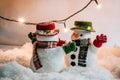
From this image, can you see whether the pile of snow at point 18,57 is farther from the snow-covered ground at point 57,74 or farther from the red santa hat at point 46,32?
the red santa hat at point 46,32

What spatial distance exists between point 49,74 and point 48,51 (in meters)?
0.09

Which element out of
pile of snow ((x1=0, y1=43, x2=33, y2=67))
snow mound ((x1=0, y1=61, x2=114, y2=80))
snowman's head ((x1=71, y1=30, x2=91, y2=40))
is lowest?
snow mound ((x1=0, y1=61, x2=114, y2=80))

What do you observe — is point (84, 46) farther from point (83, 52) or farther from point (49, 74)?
point (49, 74)

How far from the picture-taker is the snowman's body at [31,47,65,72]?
807mm

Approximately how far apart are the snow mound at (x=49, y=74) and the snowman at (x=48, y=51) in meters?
0.04

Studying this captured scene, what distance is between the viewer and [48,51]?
32.0 inches

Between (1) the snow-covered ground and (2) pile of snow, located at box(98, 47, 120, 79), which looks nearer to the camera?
(1) the snow-covered ground

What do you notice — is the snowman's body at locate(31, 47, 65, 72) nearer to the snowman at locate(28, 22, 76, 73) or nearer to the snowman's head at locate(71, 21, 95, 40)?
the snowman at locate(28, 22, 76, 73)

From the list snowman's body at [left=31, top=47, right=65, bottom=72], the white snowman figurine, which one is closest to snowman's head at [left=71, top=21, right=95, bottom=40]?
the white snowman figurine

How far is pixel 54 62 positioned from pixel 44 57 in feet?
0.12

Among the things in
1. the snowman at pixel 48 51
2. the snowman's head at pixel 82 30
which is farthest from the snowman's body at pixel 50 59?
the snowman's head at pixel 82 30

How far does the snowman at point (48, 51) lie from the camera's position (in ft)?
2.65

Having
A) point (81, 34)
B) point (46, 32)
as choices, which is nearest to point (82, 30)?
point (81, 34)

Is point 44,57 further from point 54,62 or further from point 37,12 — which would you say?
point 37,12
